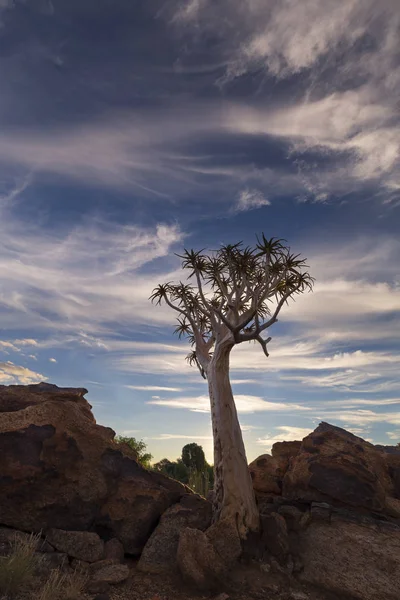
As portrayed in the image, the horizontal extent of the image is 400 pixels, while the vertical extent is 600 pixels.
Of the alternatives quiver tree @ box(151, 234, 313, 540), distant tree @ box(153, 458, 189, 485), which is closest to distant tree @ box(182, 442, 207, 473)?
distant tree @ box(153, 458, 189, 485)

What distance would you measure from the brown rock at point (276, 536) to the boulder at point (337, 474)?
5.42 ft

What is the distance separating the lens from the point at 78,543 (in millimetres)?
11148

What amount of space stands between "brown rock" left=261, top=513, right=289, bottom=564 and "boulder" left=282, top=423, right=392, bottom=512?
1.65m

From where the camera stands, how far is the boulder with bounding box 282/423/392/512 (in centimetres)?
1322

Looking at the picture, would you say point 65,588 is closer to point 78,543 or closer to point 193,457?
point 78,543

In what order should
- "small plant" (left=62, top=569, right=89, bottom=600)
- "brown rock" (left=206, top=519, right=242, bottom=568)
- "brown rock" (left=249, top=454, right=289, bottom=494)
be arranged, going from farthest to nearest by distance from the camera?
"brown rock" (left=249, top=454, right=289, bottom=494) → "brown rock" (left=206, top=519, right=242, bottom=568) → "small plant" (left=62, top=569, right=89, bottom=600)

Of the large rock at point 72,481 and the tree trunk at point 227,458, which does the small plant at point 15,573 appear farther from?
the tree trunk at point 227,458

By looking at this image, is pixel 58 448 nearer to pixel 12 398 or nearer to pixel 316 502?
pixel 12 398

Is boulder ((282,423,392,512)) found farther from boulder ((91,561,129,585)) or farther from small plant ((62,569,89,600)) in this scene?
small plant ((62,569,89,600))

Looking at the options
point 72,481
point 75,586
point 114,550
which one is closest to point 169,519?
point 114,550

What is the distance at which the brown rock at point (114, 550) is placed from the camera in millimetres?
11352

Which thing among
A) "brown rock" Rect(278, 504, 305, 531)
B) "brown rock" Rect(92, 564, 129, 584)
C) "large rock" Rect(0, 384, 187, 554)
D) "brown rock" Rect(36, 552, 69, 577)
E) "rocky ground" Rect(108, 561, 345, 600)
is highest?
"large rock" Rect(0, 384, 187, 554)

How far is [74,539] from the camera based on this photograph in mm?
11219

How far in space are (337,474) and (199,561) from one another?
5.69m
